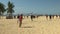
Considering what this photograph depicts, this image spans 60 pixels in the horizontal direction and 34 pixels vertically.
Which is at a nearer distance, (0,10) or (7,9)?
(0,10)

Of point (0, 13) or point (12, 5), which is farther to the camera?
point (12, 5)

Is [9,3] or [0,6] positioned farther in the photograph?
[9,3]

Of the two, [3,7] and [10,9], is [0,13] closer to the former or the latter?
[3,7]

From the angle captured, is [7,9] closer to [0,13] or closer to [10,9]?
[10,9]

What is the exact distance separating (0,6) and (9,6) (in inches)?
390

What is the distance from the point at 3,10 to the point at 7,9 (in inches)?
455

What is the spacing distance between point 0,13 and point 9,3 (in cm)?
1306

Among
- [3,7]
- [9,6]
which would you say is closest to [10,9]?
[9,6]

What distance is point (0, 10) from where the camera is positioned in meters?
91.8

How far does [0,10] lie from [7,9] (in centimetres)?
1266

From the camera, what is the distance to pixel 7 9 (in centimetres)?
10431

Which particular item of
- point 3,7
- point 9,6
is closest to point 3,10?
point 3,7

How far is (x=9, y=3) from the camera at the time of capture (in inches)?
4063

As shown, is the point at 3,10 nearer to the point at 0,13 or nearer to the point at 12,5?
the point at 0,13
